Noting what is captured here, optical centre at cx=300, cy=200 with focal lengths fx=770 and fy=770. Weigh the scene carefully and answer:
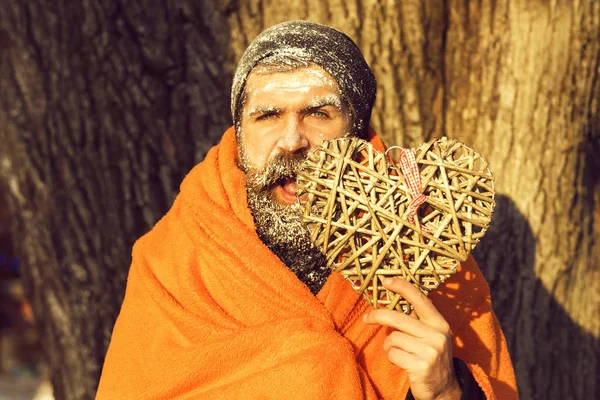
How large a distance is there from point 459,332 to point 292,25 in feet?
3.98

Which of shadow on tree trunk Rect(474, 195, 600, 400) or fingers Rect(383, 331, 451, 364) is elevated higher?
fingers Rect(383, 331, 451, 364)

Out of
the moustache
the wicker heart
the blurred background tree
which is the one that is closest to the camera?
the wicker heart

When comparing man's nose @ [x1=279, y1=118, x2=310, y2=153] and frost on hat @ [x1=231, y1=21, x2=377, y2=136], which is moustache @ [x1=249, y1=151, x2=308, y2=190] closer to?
man's nose @ [x1=279, y1=118, x2=310, y2=153]

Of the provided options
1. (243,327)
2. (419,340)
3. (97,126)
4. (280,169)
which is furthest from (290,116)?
(97,126)

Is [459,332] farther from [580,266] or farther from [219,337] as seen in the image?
[580,266]

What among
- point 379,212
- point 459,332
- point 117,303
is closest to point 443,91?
point 459,332

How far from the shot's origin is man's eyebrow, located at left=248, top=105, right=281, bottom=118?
2557 mm

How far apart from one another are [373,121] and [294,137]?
3.49 ft

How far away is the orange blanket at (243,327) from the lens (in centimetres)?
240

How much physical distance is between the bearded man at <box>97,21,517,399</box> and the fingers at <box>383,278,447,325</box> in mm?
211

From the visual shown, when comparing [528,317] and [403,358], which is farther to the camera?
[528,317]

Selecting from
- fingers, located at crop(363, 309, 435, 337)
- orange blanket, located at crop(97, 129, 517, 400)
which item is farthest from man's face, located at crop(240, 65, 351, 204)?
fingers, located at crop(363, 309, 435, 337)

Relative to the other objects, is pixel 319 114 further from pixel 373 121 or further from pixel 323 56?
pixel 373 121

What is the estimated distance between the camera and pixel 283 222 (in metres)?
2.59
